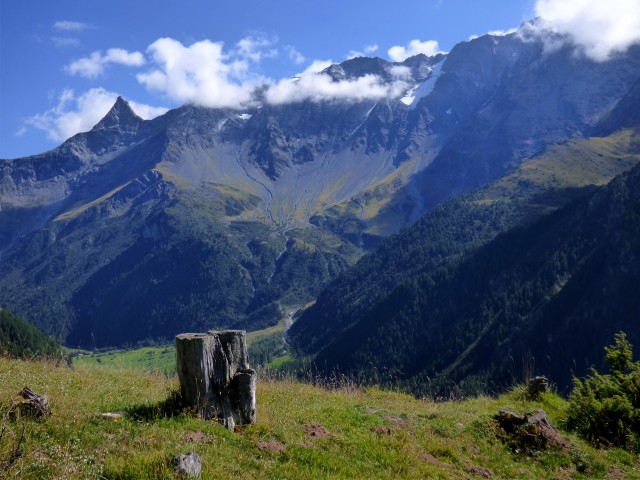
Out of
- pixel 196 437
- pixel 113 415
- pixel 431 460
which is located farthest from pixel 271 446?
pixel 431 460

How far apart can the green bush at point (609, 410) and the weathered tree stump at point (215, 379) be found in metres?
12.0

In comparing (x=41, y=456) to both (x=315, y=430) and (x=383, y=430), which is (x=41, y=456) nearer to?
(x=315, y=430)

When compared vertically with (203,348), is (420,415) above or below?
below

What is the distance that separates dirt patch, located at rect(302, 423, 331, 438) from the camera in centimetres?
1391

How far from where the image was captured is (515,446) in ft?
53.0

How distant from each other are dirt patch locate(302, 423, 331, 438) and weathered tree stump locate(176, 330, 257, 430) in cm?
157

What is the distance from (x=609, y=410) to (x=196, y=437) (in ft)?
47.2

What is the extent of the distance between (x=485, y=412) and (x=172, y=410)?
1180 cm

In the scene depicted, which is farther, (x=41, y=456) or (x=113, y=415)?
(x=113, y=415)

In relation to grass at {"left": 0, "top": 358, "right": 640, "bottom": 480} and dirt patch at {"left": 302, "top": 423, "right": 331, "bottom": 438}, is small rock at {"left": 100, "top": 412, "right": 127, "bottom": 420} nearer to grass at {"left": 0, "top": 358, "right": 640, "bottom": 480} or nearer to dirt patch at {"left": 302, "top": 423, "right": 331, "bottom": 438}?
grass at {"left": 0, "top": 358, "right": 640, "bottom": 480}

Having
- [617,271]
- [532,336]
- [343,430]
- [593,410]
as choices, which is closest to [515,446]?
[593,410]

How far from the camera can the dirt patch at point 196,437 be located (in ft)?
38.1

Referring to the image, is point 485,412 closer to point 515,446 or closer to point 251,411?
point 515,446

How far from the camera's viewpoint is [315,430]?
14180 millimetres
